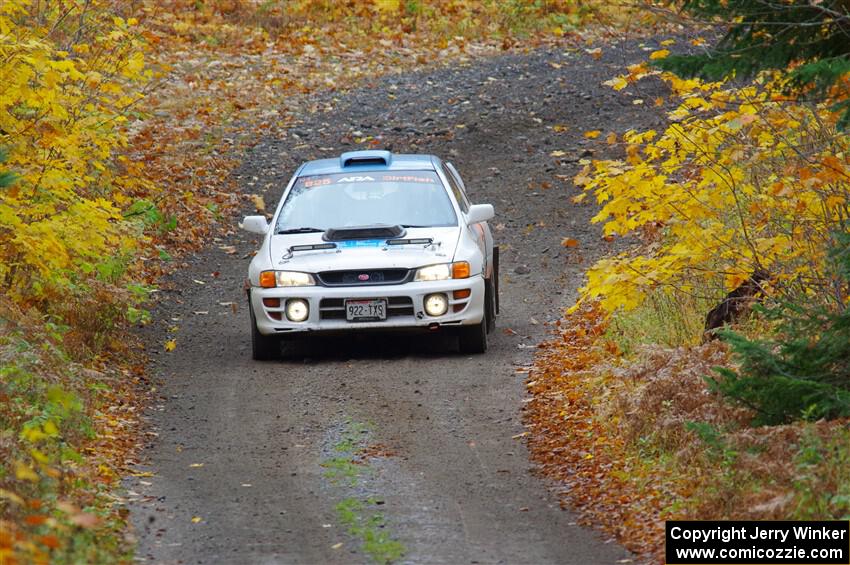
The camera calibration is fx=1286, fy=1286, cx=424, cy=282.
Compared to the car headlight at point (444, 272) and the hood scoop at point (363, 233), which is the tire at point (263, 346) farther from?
the car headlight at point (444, 272)

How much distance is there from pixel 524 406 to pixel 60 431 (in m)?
3.69

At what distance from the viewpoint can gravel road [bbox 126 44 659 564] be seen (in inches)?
289

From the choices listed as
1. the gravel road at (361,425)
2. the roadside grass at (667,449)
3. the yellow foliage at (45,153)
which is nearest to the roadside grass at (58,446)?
the gravel road at (361,425)

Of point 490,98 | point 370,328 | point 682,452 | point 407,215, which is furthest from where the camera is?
point 490,98

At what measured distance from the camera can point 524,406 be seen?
1051cm

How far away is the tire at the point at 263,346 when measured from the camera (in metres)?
12.2

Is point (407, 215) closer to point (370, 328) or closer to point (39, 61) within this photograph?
point (370, 328)

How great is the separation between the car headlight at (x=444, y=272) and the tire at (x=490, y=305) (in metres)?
0.53

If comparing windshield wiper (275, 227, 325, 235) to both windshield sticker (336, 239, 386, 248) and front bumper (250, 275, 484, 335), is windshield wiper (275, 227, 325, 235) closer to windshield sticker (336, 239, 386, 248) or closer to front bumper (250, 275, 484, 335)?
windshield sticker (336, 239, 386, 248)

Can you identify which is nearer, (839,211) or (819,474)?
(819,474)

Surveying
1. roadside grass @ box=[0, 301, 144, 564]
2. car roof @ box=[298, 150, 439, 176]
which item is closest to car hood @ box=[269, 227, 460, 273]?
car roof @ box=[298, 150, 439, 176]

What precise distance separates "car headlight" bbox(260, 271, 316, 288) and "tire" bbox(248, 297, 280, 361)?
0.35 metres

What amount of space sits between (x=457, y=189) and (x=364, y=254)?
1999mm

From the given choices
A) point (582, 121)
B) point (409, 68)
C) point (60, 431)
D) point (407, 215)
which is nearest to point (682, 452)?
point (60, 431)
